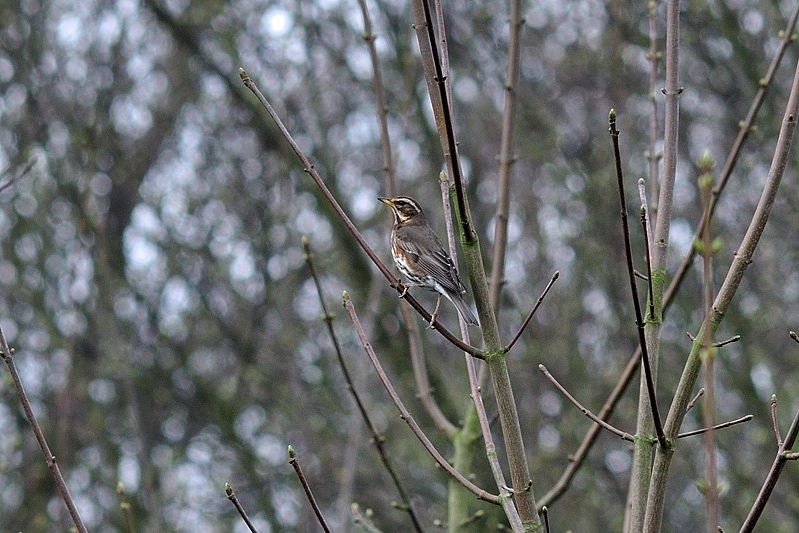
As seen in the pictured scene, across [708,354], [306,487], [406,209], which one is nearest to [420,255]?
[406,209]

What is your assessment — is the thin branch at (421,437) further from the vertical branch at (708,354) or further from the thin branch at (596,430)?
the vertical branch at (708,354)

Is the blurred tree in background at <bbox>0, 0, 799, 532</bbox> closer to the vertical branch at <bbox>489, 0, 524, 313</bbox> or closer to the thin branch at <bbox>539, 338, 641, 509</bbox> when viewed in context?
the vertical branch at <bbox>489, 0, 524, 313</bbox>

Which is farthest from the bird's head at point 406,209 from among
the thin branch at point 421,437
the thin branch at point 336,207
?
the thin branch at point 421,437

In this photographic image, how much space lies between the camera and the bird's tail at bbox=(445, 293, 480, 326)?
472 cm

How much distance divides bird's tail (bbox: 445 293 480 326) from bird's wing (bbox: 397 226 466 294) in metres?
0.09

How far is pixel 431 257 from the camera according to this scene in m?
5.76

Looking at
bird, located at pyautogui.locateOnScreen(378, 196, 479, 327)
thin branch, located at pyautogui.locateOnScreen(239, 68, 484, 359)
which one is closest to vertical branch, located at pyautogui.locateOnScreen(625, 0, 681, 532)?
thin branch, located at pyautogui.locateOnScreen(239, 68, 484, 359)

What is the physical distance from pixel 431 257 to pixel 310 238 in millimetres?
6287

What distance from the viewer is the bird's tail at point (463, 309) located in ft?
15.5

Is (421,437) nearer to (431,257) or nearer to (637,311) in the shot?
(637,311)

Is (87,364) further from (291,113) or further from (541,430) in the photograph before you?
(541,430)

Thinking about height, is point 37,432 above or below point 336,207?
below

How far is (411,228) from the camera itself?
627cm

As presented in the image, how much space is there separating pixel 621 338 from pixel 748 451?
2.11 m
